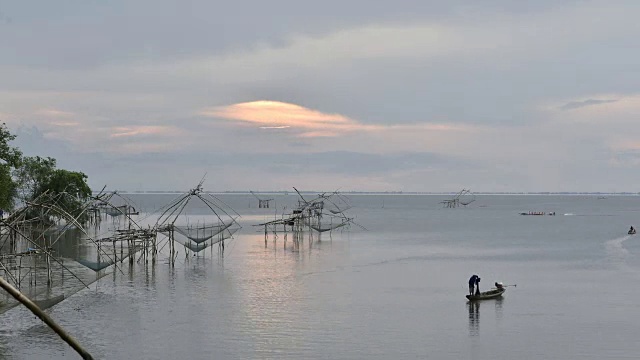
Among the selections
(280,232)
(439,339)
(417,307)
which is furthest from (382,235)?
(439,339)

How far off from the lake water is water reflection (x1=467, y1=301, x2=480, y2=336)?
48 mm

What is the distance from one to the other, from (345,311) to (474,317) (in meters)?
3.46

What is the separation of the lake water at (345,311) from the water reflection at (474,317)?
0.16 feet

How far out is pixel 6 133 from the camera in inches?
1240

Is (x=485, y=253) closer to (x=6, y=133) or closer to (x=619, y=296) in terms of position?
(x=619, y=296)

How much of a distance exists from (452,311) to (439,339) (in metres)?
3.44

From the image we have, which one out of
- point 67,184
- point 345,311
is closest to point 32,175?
point 67,184

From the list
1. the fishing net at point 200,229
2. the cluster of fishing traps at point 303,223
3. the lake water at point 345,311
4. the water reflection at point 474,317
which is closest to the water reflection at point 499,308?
the lake water at point 345,311

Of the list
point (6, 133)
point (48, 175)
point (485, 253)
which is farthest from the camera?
point (48, 175)

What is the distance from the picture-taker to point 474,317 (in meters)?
19.0

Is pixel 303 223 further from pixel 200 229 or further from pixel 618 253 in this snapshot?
pixel 618 253

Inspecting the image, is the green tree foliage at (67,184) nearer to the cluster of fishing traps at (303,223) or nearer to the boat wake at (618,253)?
the cluster of fishing traps at (303,223)

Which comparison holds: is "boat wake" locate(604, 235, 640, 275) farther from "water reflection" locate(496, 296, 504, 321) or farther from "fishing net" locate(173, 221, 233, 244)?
"fishing net" locate(173, 221, 233, 244)

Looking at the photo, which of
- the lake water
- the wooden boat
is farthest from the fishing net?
the wooden boat
